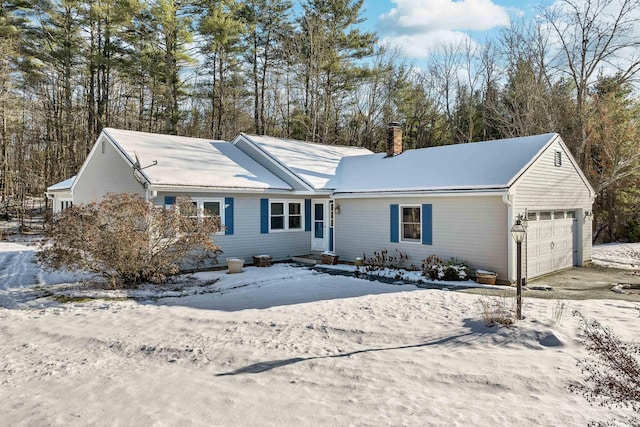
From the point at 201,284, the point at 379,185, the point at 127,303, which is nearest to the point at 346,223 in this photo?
the point at 379,185

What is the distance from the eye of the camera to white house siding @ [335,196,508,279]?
11.0 meters

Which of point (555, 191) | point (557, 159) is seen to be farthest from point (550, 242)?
point (557, 159)

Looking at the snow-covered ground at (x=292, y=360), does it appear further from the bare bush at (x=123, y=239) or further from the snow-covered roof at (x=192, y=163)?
the snow-covered roof at (x=192, y=163)

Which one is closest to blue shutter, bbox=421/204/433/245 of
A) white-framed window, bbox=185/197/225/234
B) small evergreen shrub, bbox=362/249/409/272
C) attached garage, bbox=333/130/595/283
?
attached garage, bbox=333/130/595/283

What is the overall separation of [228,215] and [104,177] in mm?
5592

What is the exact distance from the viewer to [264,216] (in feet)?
47.3

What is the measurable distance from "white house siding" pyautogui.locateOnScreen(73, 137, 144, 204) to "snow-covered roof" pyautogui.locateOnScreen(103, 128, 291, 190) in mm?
659

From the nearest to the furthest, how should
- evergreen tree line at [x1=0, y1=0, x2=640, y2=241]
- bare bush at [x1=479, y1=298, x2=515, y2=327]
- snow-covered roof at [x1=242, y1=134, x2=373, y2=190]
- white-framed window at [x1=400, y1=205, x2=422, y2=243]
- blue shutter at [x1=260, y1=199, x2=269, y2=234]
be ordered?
bare bush at [x1=479, y1=298, x2=515, y2=327]
white-framed window at [x1=400, y1=205, x2=422, y2=243]
blue shutter at [x1=260, y1=199, x2=269, y2=234]
snow-covered roof at [x1=242, y1=134, x2=373, y2=190]
evergreen tree line at [x1=0, y1=0, x2=640, y2=241]

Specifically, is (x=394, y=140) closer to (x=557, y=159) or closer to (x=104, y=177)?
(x=557, y=159)

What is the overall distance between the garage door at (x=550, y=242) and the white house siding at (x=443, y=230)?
4.33 feet

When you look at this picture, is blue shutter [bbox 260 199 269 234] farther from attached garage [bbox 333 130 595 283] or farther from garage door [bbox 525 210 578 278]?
garage door [bbox 525 210 578 278]

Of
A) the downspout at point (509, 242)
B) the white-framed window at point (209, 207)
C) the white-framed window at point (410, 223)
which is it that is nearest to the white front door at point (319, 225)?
the white-framed window at point (410, 223)

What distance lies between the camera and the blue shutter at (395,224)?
1305cm

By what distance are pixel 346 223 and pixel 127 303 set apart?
754 cm
